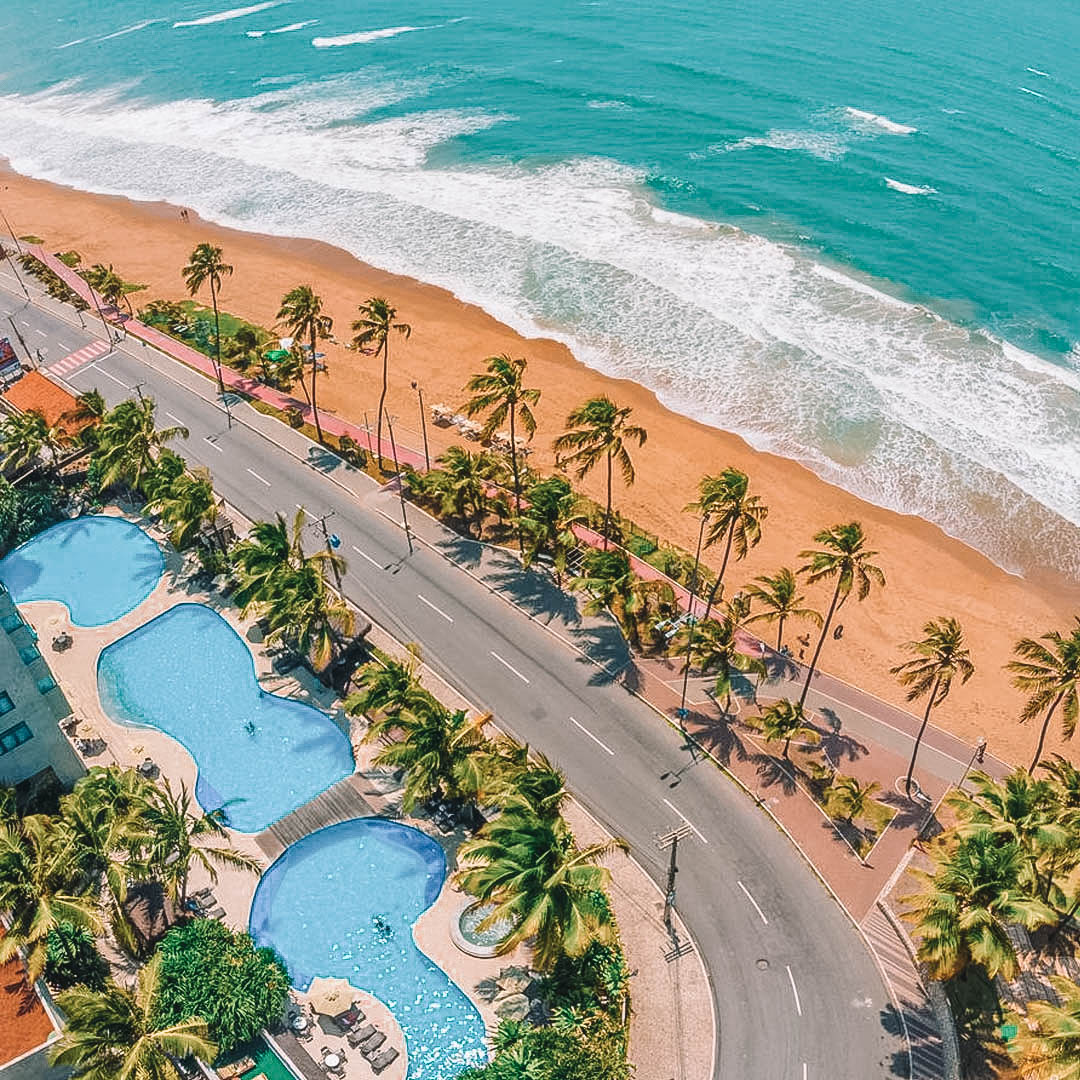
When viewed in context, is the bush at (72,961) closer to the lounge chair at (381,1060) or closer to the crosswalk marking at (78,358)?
the lounge chair at (381,1060)

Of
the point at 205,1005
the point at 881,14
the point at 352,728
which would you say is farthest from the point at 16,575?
the point at 881,14

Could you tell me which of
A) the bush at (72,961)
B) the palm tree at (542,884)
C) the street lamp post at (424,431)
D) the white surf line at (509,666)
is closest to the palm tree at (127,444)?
the street lamp post at (424,431)

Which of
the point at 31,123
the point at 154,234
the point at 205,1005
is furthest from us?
the point at 31,123

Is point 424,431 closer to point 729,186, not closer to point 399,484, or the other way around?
point 399,484

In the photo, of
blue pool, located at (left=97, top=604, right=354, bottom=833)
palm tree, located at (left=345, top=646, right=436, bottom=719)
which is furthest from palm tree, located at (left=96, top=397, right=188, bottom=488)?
palm tree, located at (left=345, top=646, right=436, bottom=719)

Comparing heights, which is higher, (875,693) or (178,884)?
(178,884)

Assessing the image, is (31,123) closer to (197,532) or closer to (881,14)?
(197,532)

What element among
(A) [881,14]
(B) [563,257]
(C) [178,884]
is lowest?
(C) [178,884]
